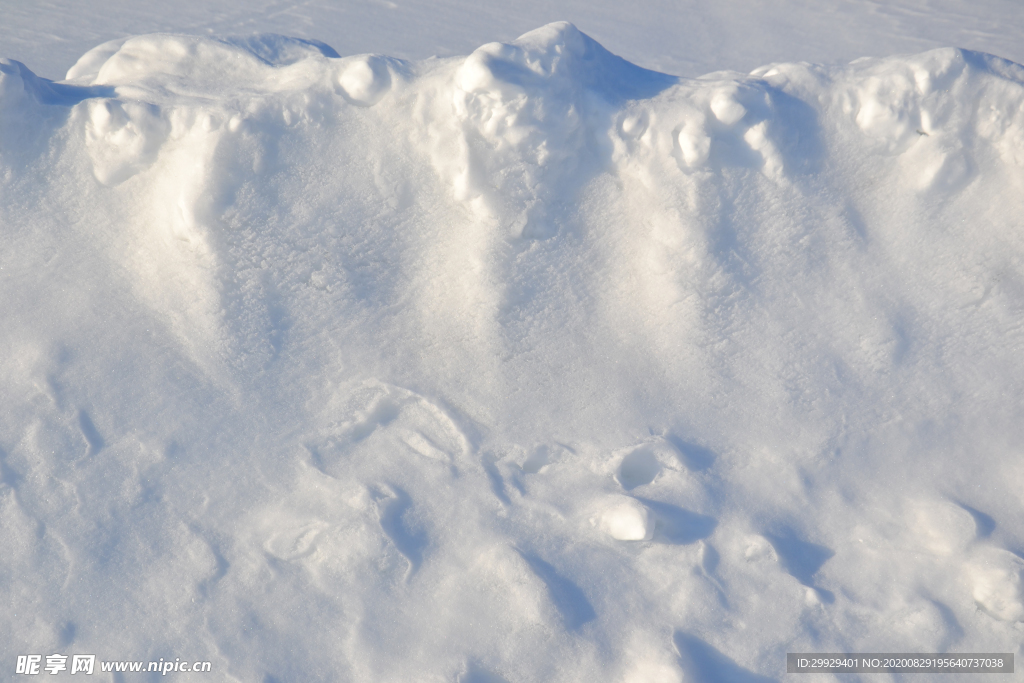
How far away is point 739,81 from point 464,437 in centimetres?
126

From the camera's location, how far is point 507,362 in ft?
5.26

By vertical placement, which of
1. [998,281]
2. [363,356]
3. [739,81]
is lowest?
[363,356]

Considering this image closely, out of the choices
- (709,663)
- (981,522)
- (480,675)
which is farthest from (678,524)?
(981,522)

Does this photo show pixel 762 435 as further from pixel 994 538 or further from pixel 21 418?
pixel 21 418

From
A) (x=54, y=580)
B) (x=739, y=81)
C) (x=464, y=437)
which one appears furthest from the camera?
(x=739, y=81)

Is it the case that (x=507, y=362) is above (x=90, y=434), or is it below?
above

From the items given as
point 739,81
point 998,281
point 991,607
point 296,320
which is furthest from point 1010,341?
point 296,320

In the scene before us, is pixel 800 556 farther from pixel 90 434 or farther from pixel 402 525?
pixel 90 434

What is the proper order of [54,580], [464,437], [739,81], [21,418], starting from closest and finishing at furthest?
[54,580] → [21,418] → [464,437] → [739,81]

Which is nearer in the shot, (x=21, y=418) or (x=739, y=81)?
(x=21, y=418)

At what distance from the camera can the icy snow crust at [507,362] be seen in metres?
1.36

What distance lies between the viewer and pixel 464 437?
153 centimetres

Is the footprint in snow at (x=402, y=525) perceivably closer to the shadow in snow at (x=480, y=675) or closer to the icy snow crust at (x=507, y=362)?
the icy snow crust at (x=507, y=362)

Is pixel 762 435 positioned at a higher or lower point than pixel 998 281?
lower
